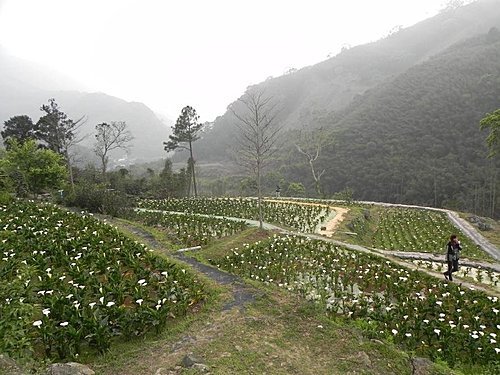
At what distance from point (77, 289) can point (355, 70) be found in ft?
387


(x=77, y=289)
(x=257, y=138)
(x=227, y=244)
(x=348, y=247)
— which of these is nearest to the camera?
(x=77, y=289)

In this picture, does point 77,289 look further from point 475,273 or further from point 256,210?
point 256,210

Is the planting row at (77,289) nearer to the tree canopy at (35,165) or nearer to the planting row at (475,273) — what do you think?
the tree canopy at (35,165)

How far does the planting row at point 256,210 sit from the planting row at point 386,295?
656cm

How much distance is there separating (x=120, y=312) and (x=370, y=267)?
8.52 m

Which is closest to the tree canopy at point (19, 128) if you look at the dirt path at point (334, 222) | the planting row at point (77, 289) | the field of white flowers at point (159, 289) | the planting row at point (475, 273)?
the field of white flowers at point (159, 289)

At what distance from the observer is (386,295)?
933cm

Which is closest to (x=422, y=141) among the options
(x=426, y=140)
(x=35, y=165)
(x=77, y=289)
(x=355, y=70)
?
(x=426, y=140)

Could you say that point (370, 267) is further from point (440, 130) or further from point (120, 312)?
point (440, 130)

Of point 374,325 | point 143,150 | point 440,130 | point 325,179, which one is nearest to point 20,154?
point 374,325

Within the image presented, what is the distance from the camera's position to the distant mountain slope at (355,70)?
104 m

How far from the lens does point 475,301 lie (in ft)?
30.9

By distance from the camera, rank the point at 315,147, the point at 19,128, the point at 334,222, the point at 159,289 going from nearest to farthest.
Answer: the point at 159,289 → the point at 334,222 → the point at 19,128 → the point at 315,147

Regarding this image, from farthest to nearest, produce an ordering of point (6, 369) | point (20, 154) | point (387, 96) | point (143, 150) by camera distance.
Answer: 1. point (143, 150)
2. point (387, 96)
3. point (20, 154)
4. point (6, 369)
